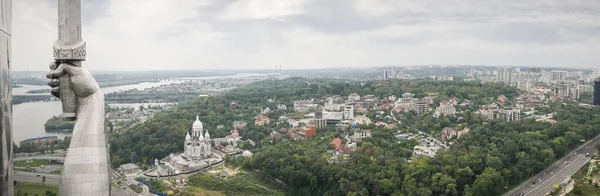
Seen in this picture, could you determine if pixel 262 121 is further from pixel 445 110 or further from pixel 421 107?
pixel 445 110

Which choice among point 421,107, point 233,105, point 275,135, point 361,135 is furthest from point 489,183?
point 233,105

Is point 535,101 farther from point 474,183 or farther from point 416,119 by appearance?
point 474,183

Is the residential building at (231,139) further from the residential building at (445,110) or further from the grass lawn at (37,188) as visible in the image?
the residential building at (445,110)

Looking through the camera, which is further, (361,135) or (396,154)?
(361,135)

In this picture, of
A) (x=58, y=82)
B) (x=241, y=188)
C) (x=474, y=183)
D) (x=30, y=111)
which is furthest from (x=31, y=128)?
(x=474, y=183)

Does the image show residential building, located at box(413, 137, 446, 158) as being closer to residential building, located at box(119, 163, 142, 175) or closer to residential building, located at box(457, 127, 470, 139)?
residential building, located at box(457, 127, 470, 139)

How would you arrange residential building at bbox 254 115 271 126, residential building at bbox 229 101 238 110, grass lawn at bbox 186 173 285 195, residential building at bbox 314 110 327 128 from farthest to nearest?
1. residential building at bbox 229 101 238 110
2. residential building at bbox 254 115 271 126
3. residential building at bbox 314 110 327 128
4. grass lawn at bbox 186 173 285 195

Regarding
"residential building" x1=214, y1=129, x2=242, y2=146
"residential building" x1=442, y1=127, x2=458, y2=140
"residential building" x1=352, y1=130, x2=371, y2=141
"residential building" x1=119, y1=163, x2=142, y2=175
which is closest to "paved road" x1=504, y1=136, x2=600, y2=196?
"residential building" x1=442, y1=127, x2=458, y2=140
